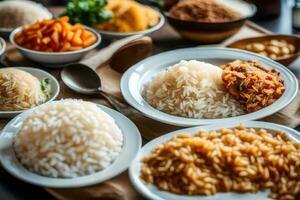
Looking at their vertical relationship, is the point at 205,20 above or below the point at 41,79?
above

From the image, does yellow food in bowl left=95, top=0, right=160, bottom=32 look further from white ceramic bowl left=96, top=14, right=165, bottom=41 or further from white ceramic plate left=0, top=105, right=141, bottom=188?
white ceramic plate left=0, top=105, right=141, bottom=188

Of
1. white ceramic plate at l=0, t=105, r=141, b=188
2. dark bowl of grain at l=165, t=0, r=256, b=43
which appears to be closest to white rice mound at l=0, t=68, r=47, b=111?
white ceramic plate at l=0, t=105, r=141, b=188

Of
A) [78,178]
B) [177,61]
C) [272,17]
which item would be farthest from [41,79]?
[272,17]

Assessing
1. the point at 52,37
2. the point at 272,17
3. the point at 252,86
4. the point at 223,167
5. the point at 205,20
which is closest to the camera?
the point at 223,167

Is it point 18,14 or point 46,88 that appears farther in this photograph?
point 18,14

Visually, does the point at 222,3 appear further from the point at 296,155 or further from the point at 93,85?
the point at 296,155

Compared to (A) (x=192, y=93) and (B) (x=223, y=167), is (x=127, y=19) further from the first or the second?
(B) (x=223, y=167)

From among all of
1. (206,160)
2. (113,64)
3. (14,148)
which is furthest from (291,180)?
(113,64)
